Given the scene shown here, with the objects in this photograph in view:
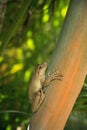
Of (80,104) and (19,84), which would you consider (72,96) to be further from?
(19,84)

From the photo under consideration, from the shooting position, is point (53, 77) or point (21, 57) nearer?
point (53, 77)

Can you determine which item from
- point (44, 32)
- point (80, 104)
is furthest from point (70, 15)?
point (44, 32)

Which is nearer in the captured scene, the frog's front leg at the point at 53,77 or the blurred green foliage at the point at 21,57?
the frog's front leg at the point at 53,77

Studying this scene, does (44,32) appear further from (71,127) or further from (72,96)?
(72,96)

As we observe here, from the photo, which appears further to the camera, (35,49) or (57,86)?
(35,49)

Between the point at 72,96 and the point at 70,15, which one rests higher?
the point at 70,15

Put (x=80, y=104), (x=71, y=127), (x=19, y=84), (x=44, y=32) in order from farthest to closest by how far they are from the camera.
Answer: (x=44, y=32) < (x=19, y=84) < (x=71, y=127) < (x=80, y=104)

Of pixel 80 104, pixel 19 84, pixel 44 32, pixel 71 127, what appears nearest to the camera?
pixel 80 104

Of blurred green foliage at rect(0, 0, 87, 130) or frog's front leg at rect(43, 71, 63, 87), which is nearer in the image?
frog's front leg at rect(43, 71, 63, 87)

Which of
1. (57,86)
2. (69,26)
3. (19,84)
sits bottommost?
(19,84)
